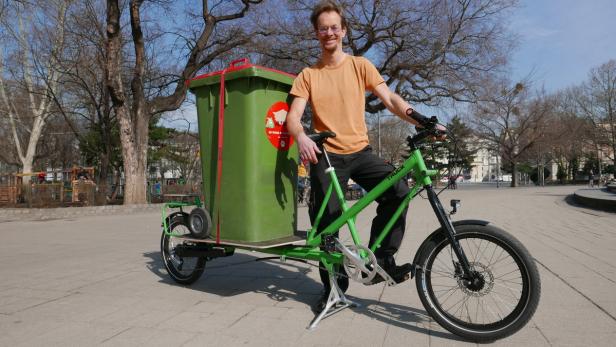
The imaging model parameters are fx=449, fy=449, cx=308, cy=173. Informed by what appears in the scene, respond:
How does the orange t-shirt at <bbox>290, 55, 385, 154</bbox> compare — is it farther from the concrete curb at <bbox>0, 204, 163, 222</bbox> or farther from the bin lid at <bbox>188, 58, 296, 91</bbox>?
the concrete curb at <bbox>0, 204, 163, 222</bbox>

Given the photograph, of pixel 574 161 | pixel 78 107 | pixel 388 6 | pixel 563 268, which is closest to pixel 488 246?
pixel 563 268

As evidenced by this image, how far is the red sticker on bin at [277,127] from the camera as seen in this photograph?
11.7ft

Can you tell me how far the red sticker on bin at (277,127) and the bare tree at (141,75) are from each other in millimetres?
12791

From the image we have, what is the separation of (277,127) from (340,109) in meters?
0.67

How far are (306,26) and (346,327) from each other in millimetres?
16944

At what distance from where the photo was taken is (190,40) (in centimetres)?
1777

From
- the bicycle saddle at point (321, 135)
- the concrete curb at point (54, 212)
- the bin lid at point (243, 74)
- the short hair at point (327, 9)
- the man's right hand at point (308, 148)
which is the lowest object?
the concrete curb at point (54, 212)

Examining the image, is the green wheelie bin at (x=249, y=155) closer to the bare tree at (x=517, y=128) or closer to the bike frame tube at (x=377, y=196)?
the bike frame tube at (x=377, y=196)

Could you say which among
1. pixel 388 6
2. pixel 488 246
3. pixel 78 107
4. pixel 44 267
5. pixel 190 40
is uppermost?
pixel 388 6

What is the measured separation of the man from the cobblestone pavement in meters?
0.52

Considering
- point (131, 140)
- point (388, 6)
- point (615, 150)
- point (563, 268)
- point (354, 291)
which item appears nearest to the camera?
point (354, 291)

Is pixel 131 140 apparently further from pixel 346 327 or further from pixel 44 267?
pixel 346 327

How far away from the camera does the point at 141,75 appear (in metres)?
15.9

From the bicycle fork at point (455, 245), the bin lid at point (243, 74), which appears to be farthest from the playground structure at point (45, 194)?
the bicycle fork at point (455, 245)
